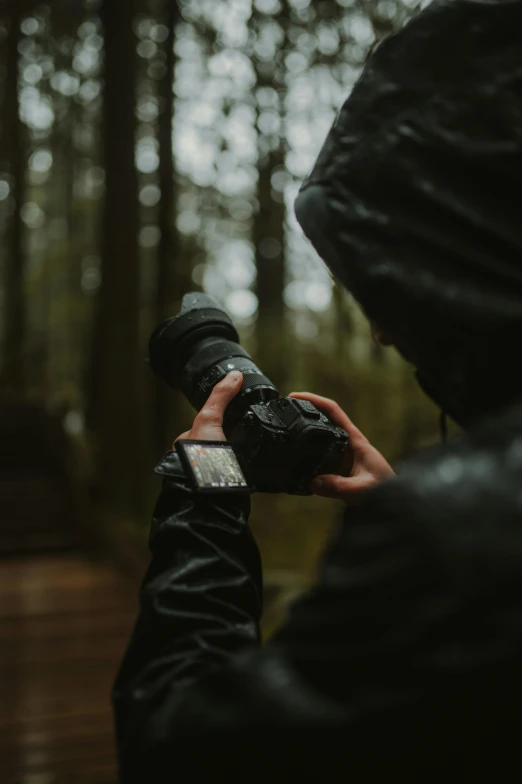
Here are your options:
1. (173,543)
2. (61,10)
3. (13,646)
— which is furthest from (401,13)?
(173,543)

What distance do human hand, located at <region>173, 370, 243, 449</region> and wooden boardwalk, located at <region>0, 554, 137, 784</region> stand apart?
2.07 m

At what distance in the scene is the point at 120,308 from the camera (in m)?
6.30

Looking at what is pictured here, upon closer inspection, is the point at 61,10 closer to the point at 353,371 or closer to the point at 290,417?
the point at 353,371

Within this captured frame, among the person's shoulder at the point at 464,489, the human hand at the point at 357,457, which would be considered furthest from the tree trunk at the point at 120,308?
the person's shoulder at the point at 464,489

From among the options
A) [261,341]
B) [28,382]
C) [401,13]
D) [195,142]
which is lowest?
[28,382]

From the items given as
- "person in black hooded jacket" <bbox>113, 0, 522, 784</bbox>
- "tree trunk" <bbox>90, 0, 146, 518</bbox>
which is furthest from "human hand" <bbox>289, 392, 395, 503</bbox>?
"tree trunk" <bbox>90, 0, 146, 518</bbox>

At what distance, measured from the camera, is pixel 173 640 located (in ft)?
2.83

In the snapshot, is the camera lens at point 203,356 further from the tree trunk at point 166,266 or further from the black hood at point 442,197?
the tree trunk at point 166,266

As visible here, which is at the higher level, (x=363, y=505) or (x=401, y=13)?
(x=401, y=13)

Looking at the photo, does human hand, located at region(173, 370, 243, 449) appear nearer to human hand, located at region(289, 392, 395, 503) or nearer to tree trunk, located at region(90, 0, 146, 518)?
human hand, located at region(289, 392, 395, 503)

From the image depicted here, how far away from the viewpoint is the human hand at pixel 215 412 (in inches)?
44.8

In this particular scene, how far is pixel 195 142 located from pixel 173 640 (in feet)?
24.6

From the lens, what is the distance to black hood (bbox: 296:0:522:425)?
761 mm

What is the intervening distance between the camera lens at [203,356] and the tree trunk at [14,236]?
341 inches
